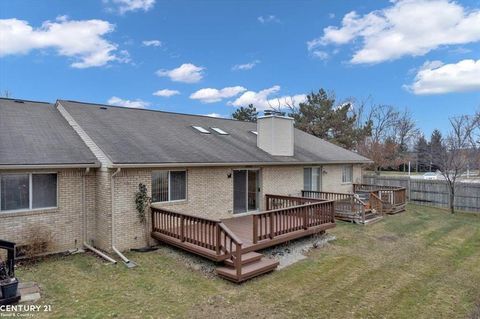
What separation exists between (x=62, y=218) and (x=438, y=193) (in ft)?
61.4

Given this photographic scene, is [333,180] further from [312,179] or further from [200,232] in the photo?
[200,232]

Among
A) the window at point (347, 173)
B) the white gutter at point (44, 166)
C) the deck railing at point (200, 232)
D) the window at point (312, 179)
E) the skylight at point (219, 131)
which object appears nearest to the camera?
the deck railing at point (200, 232)

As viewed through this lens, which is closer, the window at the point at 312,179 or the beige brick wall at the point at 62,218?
the beige brick wall at the point at 62,218

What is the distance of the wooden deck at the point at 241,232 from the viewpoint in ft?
23.9

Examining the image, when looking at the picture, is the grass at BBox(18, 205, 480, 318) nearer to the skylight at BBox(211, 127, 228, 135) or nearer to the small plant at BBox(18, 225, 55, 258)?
the small plant at BBox(18, 225, 55, 258)

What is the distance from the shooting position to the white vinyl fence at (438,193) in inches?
675

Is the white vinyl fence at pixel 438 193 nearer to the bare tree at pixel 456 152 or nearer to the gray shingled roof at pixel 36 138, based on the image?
the bare tree at pixel 456 152

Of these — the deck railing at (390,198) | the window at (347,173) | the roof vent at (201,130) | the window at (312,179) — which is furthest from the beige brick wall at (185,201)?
the window at (347,173)

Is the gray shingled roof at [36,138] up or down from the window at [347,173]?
up

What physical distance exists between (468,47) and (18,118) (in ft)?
72.4

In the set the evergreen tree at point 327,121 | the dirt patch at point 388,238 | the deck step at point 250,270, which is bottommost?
the dirt patch at point 388,238

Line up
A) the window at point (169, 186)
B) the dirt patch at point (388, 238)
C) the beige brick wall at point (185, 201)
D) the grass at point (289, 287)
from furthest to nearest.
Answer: the dirt patch at point (388, 238)
the window at point (169, 186)
the beige brick wall at point (185, 201)
the grass at point (289, 287)

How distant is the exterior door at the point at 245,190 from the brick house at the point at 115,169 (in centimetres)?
4

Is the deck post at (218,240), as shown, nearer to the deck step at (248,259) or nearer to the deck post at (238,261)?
the deck step at (248,259)
